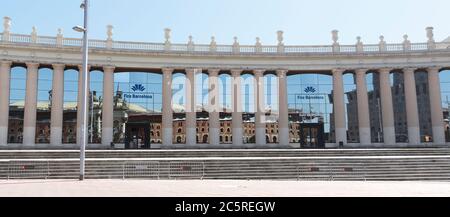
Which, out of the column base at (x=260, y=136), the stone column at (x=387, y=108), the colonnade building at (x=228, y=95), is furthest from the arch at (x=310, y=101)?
the stone column at (x=387, y=108)

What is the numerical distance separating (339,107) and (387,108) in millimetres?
4905

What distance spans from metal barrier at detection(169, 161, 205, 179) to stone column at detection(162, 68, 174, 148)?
1685 centimetres

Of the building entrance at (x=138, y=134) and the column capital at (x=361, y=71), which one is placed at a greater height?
the column capital at (x=361, y=71)

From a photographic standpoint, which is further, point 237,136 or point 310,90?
point 310,90

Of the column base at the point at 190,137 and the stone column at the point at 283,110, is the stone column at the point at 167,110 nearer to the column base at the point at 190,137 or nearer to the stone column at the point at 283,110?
the column base at the point at 190,137

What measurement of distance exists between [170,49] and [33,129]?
15.3m

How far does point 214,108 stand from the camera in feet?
133

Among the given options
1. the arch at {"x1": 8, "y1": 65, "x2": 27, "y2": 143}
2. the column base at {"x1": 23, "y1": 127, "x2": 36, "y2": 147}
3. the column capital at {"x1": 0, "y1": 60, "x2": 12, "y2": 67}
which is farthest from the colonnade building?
the column capital at {"x1": 0, "y1": 60, "x2": 12, "y2": 67}

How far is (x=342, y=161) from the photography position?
2409cm

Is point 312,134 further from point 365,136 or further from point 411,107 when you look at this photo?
point 411,107

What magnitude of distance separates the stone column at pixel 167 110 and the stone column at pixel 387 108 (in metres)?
22.0

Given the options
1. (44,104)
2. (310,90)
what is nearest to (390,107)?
(310,90)

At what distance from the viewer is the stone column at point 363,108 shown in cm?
4028

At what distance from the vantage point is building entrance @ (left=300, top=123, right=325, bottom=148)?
42.7 meters
